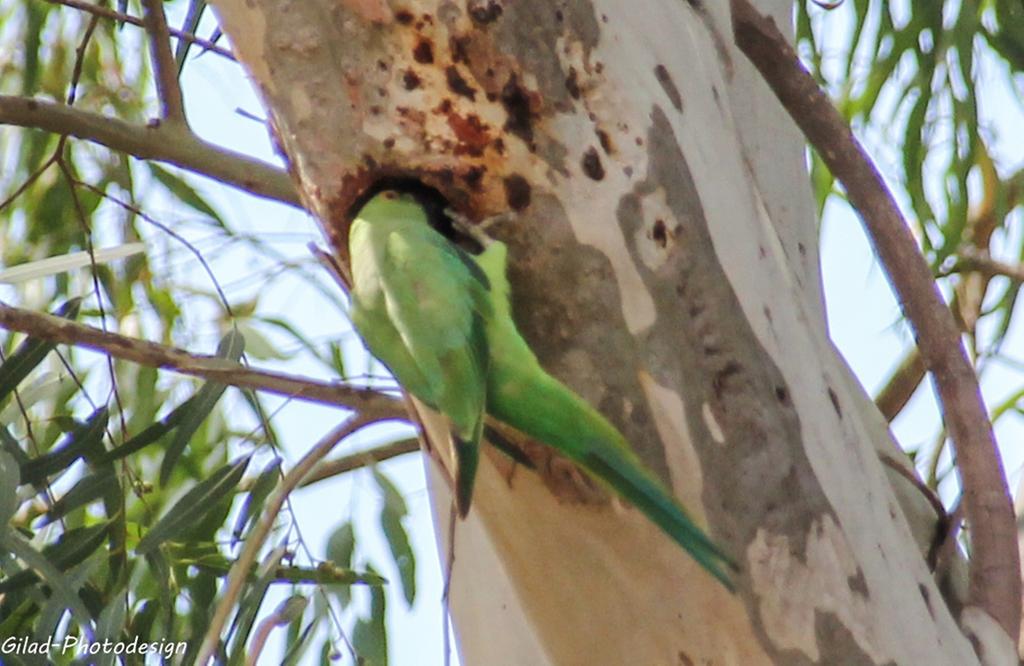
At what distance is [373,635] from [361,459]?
25 centimetres

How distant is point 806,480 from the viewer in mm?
1145

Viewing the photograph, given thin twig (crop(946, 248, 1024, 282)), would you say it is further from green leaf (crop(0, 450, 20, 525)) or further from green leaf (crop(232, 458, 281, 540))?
green leaf (crop(0, 450, 20, 525))

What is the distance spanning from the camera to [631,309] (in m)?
1.15

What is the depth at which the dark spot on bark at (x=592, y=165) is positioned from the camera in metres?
1.19

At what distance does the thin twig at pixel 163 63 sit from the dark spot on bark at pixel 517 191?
0.62 metres

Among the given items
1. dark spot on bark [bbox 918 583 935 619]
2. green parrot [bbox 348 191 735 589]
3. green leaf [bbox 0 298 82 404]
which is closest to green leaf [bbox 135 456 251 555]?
green leaf [bbox 0 298 82 404]

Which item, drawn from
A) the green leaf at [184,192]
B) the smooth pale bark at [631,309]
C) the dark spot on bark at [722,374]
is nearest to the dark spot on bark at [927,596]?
the smooth pale bark at [631,309]

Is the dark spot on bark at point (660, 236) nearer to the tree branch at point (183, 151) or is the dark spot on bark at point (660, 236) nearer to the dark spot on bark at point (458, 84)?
the dark spot on bark at point (458, 84)

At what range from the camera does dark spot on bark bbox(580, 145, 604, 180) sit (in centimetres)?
119

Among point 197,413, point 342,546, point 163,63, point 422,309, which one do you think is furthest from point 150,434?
point 422,309

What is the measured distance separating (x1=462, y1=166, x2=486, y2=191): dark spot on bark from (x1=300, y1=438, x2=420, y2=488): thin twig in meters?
0.50

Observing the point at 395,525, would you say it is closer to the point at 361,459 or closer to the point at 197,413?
the point at 361,459

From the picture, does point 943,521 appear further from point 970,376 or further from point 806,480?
point 806,480

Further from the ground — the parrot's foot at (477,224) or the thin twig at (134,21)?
the thin twig at (134,21)
